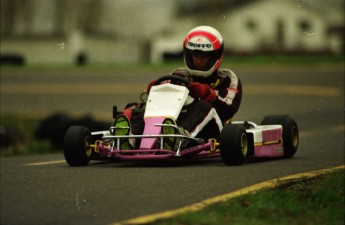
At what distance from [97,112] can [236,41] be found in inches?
1538

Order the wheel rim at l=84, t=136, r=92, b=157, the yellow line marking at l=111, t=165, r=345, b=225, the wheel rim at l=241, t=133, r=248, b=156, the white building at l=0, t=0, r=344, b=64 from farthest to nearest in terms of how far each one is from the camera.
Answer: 1. the white building at l=0, t=0, r=344, b=64
2. the wheel rim at l=84, t=136, r=92, b=157
3. the wheel rim at l=241, t=133, r=248, b=156
4. the yellow line marking at l=111, t=165, r=345, b=225

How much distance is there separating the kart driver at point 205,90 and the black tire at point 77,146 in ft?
1.32

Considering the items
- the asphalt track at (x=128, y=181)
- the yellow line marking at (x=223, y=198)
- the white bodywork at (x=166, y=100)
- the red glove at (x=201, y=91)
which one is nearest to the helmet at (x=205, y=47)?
the red glove at (x=201, y=91)

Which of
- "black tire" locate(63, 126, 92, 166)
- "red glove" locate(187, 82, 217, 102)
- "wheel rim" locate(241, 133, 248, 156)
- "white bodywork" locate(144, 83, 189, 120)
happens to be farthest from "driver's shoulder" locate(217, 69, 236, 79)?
"black tire" locate(63, 126, 92, 166)

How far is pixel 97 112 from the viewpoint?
27172 mm

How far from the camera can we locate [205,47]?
458 inches

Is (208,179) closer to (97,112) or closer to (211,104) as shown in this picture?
(211,104)

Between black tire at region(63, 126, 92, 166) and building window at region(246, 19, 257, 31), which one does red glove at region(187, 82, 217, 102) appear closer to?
black tire at region(63, 126, 92, 166)

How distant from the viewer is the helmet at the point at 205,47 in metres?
11.6

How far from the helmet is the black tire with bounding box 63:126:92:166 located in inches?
60.5

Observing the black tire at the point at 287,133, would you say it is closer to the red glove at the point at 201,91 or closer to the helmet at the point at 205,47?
the helmet at the point at 205,47

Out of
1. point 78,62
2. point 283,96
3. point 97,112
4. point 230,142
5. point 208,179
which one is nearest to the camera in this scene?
point 208,179

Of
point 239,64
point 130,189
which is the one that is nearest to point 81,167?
point 130,189

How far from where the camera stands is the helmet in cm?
1164
